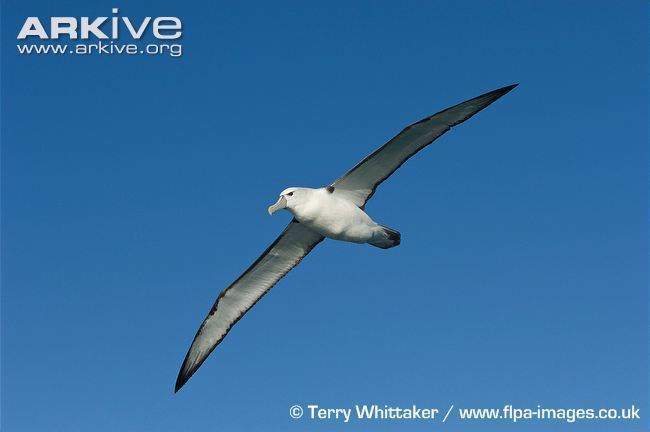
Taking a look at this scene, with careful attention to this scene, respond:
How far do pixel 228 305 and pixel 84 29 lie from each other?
5.46m

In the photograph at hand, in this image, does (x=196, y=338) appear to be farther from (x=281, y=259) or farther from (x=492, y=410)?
(x=492, y=410)

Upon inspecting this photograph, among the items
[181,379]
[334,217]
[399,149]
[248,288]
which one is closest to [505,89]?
[399,149]

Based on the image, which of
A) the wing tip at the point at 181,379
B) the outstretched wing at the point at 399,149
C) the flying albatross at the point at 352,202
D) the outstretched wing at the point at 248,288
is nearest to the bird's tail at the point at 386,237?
the flying albatross at the point at 352,202

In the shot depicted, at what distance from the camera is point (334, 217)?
18562 mm

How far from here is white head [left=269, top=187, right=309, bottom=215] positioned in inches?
728

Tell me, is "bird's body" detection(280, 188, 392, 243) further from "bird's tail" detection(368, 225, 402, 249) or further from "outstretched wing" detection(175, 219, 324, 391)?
"outstretched wing" detection(175, 219, 324, 391)

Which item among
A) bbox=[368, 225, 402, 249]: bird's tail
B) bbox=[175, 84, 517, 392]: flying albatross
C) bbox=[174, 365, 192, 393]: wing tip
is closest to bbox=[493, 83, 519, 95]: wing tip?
bbox=[175, 84, 517, 392]: flying albatross

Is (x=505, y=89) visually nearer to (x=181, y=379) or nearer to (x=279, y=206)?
(x=279, y=206)

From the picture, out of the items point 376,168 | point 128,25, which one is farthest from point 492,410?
point 128,25

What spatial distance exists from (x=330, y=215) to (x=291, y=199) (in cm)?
65

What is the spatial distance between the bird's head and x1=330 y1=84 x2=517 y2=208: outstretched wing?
0.62 m

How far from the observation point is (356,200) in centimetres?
1914

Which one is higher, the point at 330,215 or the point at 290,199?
the point at 290,199

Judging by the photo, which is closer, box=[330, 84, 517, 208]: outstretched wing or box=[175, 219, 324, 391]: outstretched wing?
box=[330, 84, 517, 208]: outstretched wing
